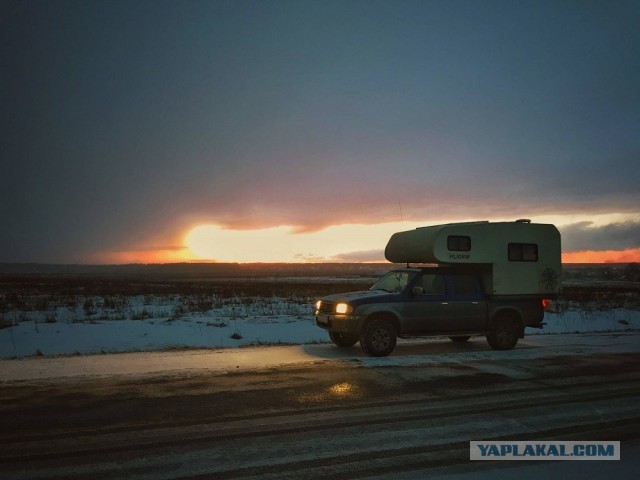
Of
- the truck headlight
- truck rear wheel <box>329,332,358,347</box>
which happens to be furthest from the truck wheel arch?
the truck headlight

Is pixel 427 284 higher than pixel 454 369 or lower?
higher

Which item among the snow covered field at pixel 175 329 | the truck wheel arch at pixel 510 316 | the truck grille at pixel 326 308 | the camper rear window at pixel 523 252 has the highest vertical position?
the camper rear window at pixel 523 252

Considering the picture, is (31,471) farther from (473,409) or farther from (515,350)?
(515,350)

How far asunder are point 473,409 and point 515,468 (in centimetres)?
190

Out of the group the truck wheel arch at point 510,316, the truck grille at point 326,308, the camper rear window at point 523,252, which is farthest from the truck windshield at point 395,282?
the camper rear window at point 523,252

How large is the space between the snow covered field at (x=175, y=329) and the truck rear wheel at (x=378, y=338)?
348cm

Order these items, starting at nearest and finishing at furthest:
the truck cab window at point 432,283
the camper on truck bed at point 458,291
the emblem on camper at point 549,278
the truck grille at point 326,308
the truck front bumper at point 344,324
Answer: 1. the truck front bumper at point 344,324
2. the camper on truck bed at point 458,291
3. the truck grille at point 326,308
4. the truck cab window at point 432,283
5. the emblem on camper at point 549,278

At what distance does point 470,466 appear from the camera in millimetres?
4605

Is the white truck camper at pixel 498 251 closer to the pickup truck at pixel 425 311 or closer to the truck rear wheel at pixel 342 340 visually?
the pickup truck at pixel 425 311

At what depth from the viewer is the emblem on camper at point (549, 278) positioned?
12.7 meters

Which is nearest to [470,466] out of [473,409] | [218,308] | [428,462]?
[428,462]

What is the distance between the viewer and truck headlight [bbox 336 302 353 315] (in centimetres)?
1095

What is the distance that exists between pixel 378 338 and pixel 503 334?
11.8 ft

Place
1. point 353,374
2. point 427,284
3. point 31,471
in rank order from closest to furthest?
point 31,471, point 353,374, point 427,284
